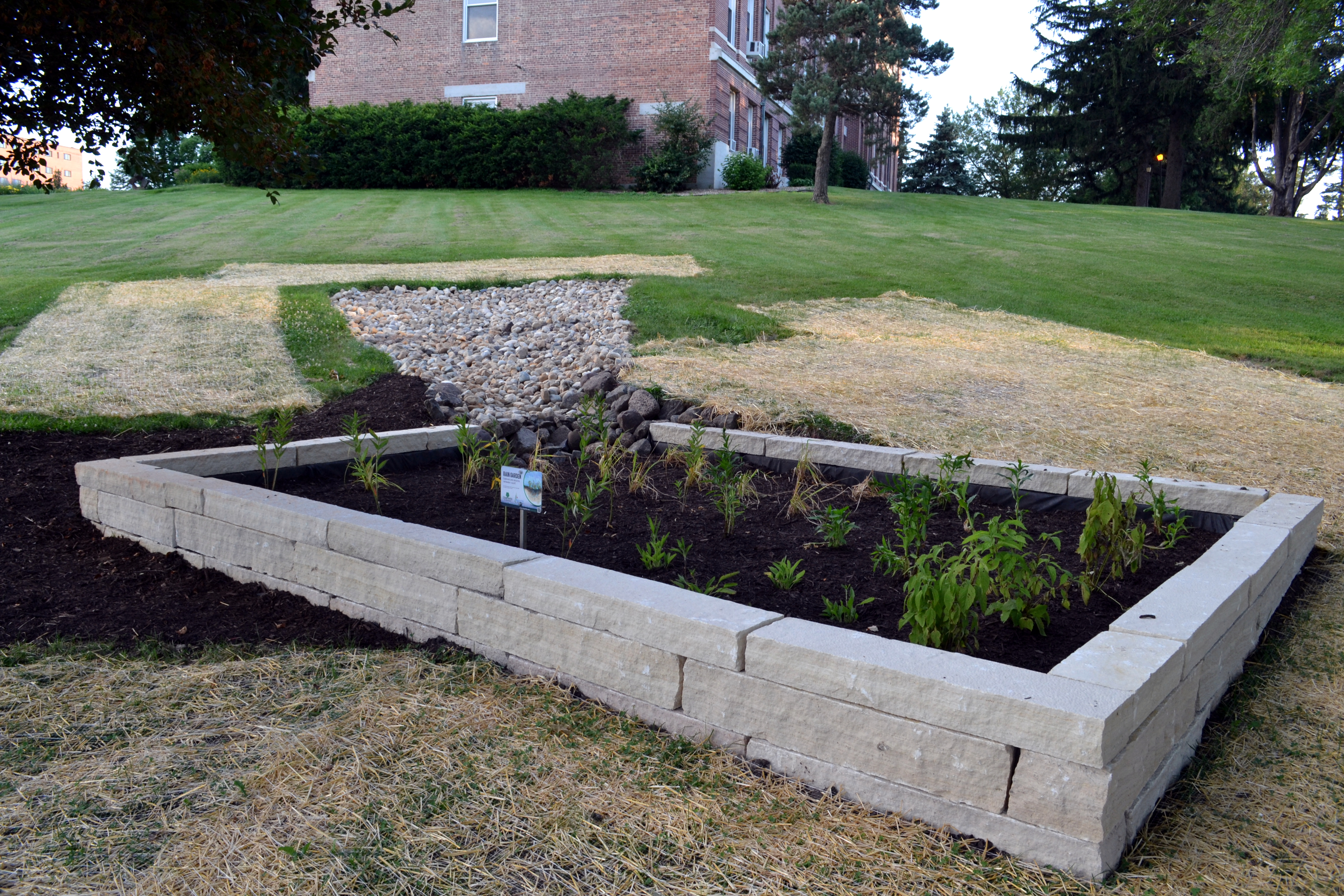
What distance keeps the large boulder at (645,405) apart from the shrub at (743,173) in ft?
56.7

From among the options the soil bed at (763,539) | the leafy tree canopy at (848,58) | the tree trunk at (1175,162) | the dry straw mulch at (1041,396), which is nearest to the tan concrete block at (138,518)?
the soil bed at (763,539)

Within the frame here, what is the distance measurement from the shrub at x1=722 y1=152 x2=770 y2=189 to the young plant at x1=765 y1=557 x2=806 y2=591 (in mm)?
19975

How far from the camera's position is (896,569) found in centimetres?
339

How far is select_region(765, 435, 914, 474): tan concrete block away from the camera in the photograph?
4.87m

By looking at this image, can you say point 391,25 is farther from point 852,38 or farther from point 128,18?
point 128,18

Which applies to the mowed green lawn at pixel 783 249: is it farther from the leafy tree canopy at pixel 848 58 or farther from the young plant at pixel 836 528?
the young plant at pixel 836 528

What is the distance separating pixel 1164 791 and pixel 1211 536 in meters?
2.18

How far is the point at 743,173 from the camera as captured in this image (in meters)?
22.1

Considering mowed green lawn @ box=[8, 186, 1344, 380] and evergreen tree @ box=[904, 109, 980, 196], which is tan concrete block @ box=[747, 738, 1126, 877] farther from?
evergreen tree @ box=[904, 109, 980, 196]

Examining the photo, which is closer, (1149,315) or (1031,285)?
(1149,315)

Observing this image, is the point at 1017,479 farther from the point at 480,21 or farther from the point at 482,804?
the point at 480,21

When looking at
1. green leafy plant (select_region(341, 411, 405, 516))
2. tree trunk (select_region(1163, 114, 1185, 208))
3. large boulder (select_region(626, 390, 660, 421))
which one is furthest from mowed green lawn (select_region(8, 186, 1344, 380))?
tree trunk (select_region(1163, 114, 1185, 208))

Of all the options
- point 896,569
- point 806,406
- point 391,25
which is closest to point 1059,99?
point 391,25

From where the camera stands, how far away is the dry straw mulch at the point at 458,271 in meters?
10.5
